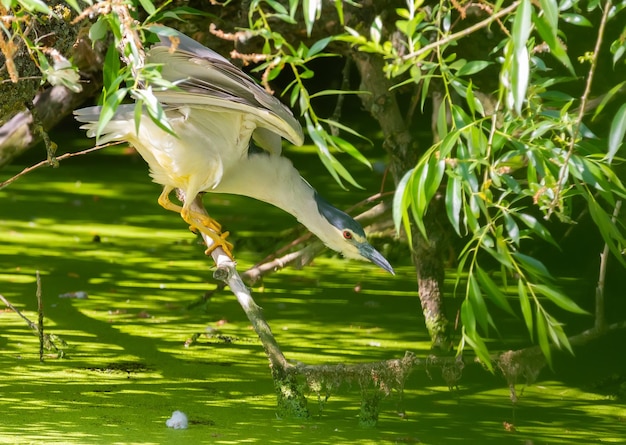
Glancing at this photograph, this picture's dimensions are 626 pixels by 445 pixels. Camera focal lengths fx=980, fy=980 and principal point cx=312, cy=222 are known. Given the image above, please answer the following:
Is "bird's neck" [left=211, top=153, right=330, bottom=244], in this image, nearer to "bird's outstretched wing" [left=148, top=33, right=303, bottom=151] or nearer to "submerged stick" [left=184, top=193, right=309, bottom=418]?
"submerged stick" [left=184, top=193, right=309, bottom=418]

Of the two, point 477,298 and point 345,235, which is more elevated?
point 345,235

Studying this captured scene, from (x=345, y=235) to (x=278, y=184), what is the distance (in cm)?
22

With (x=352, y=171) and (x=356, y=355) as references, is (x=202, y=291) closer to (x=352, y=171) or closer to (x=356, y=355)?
(x=356, y=355)

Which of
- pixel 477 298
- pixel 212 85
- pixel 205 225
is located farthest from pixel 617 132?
pixel 205 225

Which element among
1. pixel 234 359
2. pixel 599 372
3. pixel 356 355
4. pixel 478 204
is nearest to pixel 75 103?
pixel 234 359

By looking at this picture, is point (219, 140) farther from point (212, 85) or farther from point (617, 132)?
point (617, 132)

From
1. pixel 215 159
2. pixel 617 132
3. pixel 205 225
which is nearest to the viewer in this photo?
pixel 617 132

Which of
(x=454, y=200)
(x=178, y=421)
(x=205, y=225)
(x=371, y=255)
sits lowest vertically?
(x=178, y=421)

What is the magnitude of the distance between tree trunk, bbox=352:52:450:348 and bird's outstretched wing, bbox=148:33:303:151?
1079mm

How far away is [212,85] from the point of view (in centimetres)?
208

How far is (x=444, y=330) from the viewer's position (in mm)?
3182

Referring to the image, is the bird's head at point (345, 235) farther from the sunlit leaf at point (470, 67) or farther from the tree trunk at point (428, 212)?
the sunlit leaf at point (470, 67)

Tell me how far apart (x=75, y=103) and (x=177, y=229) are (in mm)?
1377

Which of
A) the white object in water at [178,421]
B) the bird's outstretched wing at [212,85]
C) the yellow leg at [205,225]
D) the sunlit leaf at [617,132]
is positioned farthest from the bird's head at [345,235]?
the sunlit leaf at [617,132]
